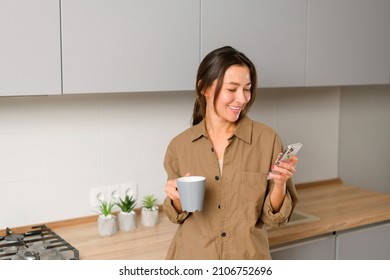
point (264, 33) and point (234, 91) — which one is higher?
point (264, 33)

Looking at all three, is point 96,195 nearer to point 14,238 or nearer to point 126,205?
point 126,205

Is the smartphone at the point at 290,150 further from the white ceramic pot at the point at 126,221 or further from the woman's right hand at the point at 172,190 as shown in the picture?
the white ceramic pot at the point at 126,221

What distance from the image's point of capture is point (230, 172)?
1.77 meters

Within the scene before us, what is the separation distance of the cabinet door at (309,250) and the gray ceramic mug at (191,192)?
673mm

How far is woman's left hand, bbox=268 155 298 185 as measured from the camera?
5.31 ft

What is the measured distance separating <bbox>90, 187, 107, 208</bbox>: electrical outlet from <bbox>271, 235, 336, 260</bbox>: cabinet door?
2.39 feet

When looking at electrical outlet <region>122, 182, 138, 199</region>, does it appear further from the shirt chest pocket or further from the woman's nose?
the woman's nose

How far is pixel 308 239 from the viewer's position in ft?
7.39

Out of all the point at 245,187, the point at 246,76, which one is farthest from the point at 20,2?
the point at 245,187

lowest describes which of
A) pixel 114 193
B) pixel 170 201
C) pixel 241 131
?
pixel 114 193

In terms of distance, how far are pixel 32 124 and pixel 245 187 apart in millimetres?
888

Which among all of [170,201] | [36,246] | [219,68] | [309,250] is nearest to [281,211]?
[170,201]

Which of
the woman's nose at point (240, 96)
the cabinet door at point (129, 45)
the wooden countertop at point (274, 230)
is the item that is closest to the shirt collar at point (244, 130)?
the woman's nose at point (240, 96)

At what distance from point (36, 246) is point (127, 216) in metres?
0.40
